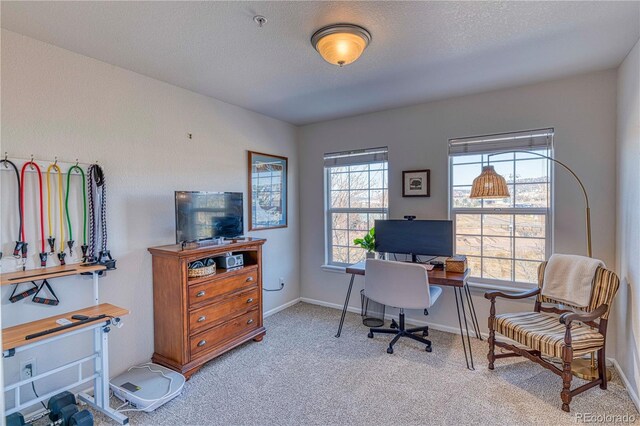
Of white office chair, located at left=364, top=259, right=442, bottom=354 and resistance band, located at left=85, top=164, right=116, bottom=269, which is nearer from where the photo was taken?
resistance band, located at left=85, top=164, right=116, bottom=269

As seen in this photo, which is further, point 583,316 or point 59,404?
point 583,316

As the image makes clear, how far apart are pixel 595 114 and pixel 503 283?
166 centimetres

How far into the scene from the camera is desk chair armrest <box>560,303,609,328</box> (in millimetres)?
2230

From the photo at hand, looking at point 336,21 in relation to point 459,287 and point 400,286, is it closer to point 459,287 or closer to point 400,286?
point 400,286

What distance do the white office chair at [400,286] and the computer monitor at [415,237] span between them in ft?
1.34

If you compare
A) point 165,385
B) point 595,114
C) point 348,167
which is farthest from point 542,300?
point 165,385

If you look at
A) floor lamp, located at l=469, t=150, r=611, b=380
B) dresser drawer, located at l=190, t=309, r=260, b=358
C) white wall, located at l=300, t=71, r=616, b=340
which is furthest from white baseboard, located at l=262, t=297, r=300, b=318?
floor lamp, located at l=469, t=150, r=611, b=380

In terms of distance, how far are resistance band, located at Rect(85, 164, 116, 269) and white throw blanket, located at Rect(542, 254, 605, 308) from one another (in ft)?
11.4

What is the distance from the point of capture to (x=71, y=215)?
239 centimetres

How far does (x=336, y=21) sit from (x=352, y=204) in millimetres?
2462

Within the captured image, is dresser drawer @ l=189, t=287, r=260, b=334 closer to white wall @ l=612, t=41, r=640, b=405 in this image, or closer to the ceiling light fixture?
the ceiling light fixture

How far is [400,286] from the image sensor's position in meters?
2.92

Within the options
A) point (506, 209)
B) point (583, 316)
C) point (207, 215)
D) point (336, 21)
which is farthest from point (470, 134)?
point (207, 215)

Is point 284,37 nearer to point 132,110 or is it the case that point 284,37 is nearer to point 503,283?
point 132,110
